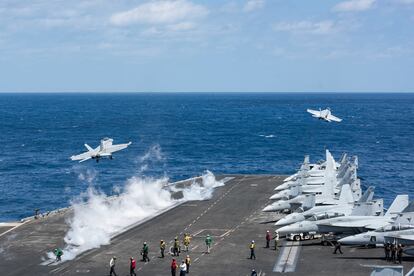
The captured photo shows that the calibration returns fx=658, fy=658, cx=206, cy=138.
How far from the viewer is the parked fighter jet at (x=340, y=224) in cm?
6091

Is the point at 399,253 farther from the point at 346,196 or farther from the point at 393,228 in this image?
the point at 346,196

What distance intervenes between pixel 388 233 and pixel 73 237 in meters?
29.3

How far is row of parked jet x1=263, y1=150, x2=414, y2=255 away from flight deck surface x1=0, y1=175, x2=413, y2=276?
1.40 metres

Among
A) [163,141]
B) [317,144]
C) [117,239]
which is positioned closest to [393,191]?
[117,239]

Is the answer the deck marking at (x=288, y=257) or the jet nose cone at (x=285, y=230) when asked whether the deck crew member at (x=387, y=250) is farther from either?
the jet nose cone at (x=285, y=230)

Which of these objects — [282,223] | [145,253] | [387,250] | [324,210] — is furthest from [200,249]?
[387,250]

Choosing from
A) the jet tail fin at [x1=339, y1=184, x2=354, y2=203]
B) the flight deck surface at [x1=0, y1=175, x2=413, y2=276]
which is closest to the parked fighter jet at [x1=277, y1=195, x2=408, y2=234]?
the flight deck surface at [x1=0, y1=175, x2=413, y2=276]

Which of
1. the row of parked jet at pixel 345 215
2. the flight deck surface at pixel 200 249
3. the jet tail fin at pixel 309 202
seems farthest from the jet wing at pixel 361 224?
the jet tail fin at pixel 309 202

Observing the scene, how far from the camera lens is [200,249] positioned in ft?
196

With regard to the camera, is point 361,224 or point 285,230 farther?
point 285,230

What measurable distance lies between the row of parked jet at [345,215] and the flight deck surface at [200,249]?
1.40 meters

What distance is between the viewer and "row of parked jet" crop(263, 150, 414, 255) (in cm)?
5738

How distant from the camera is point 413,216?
57.8 meters

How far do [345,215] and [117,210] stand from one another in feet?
89.2
